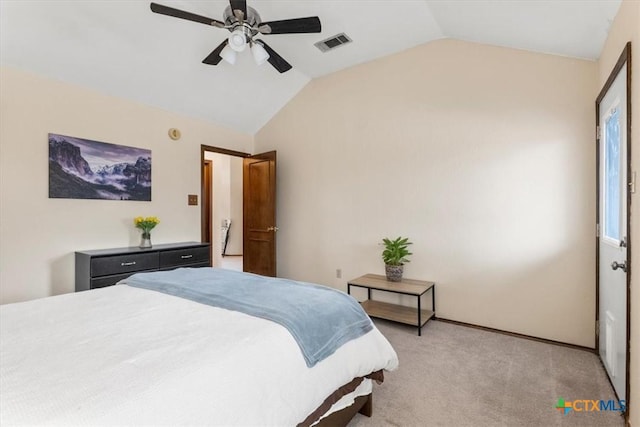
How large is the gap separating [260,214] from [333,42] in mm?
2499

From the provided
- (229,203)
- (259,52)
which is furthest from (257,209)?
(229,203)

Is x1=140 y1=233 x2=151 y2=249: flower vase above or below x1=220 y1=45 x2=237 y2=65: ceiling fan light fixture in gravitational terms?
below

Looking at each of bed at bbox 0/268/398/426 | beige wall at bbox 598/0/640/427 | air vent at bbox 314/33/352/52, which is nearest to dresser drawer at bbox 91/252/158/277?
bed at bbox 0/268/398/426

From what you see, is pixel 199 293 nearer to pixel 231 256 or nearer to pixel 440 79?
pixel 440 79

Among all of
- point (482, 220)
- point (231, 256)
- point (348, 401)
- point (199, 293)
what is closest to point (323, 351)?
point (348, 401)

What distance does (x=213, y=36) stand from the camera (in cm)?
331

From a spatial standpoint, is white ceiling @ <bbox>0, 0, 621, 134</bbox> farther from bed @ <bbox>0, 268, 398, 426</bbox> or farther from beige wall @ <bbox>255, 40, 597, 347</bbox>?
bed @ <bbox>0, 268, 398, 426</bbox>

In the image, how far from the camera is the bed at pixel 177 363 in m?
0.88

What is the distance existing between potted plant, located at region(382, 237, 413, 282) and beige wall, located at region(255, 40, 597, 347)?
0.48ft

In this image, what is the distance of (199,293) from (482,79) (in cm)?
325

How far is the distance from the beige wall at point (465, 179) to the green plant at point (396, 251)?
13cm

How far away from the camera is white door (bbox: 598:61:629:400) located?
187 cm

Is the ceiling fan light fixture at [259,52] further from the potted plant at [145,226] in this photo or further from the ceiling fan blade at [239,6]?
the potted plant at [145,226]

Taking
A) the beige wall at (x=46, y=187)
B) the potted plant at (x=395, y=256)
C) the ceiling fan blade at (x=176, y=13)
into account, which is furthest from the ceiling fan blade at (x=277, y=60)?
the potted plant at (x=395, y=256)
